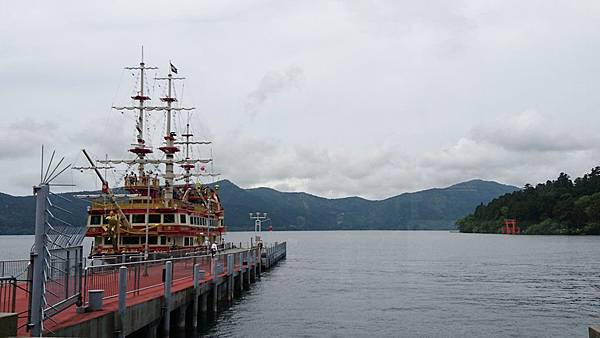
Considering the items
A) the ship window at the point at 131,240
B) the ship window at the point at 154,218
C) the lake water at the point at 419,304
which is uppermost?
the ship window at the point at 154,218

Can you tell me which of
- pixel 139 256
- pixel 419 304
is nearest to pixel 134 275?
pixel 139 256

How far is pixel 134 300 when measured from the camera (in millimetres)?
21891

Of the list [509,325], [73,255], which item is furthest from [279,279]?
[73,255]

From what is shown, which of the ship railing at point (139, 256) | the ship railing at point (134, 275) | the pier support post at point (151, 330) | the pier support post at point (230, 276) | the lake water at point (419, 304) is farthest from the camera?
the pier support post at point (230, 276)

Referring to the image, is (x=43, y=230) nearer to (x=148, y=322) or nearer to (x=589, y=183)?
(x=148, y=322)

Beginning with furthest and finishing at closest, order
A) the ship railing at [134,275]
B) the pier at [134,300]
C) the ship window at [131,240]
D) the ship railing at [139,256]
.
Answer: the ship window at [131,240] → the ship railing at [139,256] → the ship railing at [134,275] → the pier at [134,300]

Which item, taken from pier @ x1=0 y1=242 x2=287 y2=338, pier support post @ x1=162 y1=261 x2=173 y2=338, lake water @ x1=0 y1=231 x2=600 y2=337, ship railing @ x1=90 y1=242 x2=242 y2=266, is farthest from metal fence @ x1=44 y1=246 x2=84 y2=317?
lake water @ x1=0 y1=231 x2=600 y2=337

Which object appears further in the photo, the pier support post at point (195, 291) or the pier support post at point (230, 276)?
the pier support post at point (230, 276)

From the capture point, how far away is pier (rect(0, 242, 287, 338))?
53.3 feet

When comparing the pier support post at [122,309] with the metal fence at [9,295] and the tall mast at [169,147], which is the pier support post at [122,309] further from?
the tall mast at [169,147]

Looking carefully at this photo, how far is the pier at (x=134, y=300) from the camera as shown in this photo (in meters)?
16.2

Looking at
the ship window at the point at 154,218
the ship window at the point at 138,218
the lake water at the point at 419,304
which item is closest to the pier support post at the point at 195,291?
the lake water at the point at 419,304

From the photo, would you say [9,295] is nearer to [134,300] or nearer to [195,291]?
[134,300]

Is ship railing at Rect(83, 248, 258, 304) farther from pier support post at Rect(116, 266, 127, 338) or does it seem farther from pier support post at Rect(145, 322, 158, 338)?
pier support post at Rect(145, 322, 158, 338)
